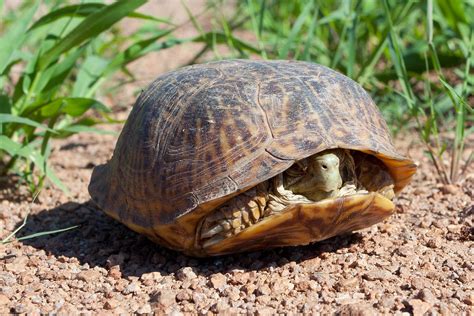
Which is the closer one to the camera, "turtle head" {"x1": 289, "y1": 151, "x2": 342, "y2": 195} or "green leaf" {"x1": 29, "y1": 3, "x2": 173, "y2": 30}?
"turtle head" {"x1": 289, "y1": 151, "x2": 342, "y2": 195}

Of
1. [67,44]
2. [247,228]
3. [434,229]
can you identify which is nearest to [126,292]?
[247,228]

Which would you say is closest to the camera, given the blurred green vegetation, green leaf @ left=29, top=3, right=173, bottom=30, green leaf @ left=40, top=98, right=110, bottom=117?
green leaf @ left=40, top=98, right=110, bottom=117

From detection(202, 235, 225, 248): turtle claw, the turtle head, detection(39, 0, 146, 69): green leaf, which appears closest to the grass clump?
detection(39, 0, 146, 69): green leaf

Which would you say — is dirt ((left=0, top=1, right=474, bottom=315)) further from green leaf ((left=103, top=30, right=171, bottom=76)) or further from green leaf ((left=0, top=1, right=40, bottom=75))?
green leaf ((left=103, top=30, right=171, bottom=76))

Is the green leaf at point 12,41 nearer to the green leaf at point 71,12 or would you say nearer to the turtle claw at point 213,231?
the green leaf at point 71,12

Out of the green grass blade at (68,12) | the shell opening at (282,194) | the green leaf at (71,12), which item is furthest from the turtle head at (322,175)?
the green grass blade at (68,12)

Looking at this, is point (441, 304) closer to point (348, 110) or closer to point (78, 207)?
point (348, 110)
